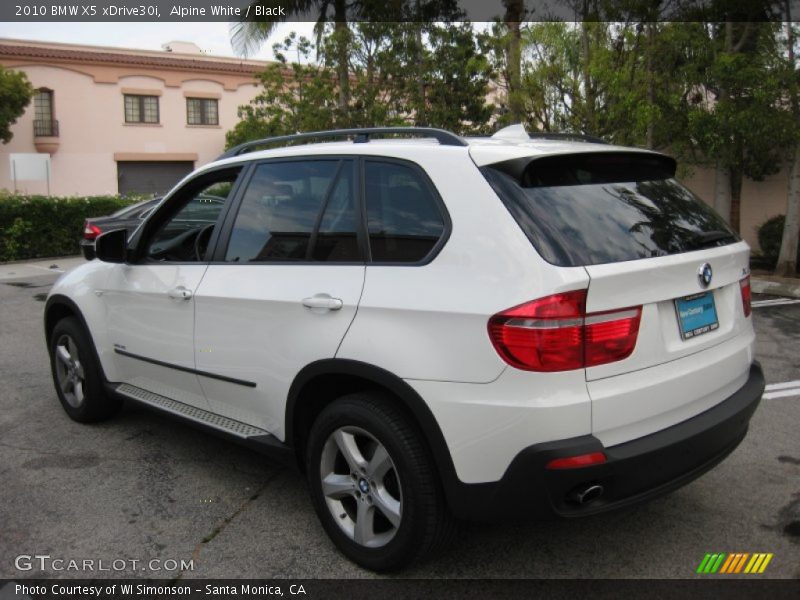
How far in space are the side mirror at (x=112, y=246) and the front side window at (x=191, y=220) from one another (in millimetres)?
168

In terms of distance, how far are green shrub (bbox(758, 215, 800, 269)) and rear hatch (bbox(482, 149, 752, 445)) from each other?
11181mm

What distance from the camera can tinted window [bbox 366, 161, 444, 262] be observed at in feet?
9.31

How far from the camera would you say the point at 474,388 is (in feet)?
8.36

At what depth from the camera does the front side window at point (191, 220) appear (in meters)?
3.93

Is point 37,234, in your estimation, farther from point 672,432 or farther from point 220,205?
point 672,432

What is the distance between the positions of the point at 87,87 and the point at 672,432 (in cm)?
3457

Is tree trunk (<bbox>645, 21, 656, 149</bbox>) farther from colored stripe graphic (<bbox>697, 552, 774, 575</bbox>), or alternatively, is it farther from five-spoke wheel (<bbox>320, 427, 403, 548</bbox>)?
five-spoke wheel (<bbox>320, 427, 403, 548</bbox>)

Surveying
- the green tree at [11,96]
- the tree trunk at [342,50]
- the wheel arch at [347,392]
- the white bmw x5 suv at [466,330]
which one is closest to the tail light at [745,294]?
the white bmw x5 suv at [466,330]

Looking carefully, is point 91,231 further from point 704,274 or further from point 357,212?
point 704,274

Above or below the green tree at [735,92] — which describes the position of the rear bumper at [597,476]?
below

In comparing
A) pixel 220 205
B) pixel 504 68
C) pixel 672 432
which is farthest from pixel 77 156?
pixel 672 432

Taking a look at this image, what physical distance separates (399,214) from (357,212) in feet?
0.78

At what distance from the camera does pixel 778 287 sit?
10.4 m

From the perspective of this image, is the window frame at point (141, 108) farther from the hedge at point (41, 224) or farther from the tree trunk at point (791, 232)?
the tree trunk at point (791, 232)
